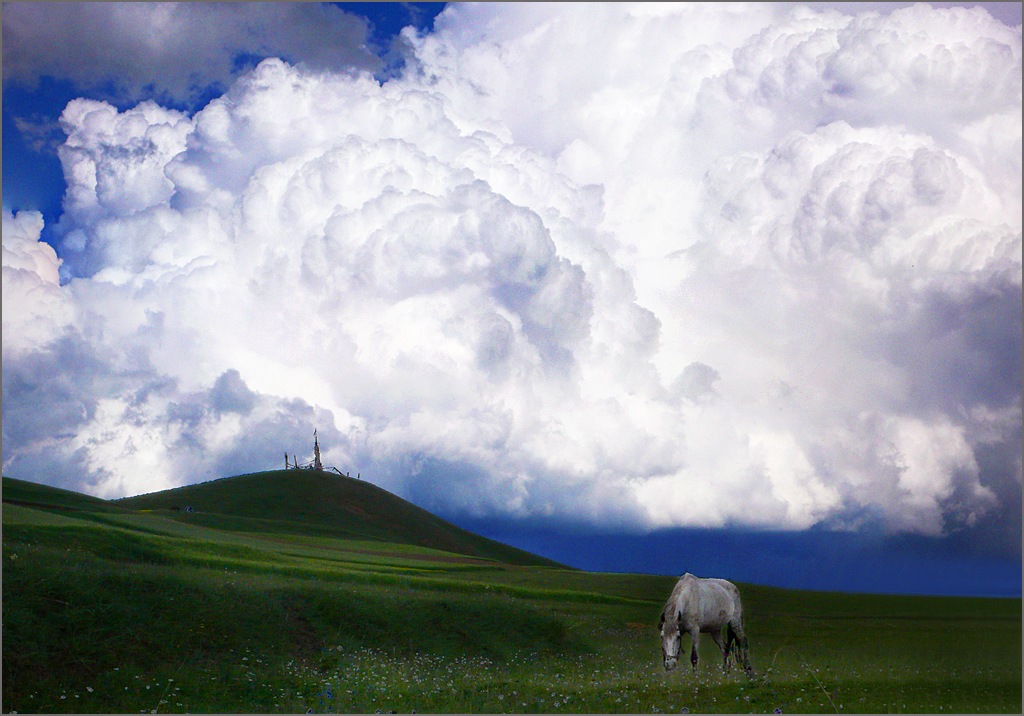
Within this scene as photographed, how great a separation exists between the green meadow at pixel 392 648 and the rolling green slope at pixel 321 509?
59187 mm

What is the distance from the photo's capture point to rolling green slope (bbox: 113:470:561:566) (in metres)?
108

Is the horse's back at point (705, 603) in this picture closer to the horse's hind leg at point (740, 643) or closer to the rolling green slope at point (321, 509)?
the horse's hind leg at point (740, 643)

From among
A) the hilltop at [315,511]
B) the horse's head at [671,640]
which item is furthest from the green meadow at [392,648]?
the hilltop at [315,511]

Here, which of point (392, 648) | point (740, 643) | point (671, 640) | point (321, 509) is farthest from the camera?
point (321, 509)

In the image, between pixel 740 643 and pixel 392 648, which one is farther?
pixel 392 648

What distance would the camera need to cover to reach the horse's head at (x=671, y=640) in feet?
77.6

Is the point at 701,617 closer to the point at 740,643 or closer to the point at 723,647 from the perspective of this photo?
the point at 723,647

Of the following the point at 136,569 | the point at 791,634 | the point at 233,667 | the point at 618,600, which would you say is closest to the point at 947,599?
the point at 791,634

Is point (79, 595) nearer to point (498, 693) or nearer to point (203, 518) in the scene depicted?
point (498, 693)

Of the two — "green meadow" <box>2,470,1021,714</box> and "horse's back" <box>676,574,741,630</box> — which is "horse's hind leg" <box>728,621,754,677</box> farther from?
"green meadow" <box>2,470,1021,714</box>

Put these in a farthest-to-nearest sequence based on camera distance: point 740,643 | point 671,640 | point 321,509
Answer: point 321,509 → point 740,643 → point 671,640

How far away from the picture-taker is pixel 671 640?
24094 millimetres

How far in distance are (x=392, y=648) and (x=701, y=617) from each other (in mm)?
12765

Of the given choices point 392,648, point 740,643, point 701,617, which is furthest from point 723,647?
point 392,648
